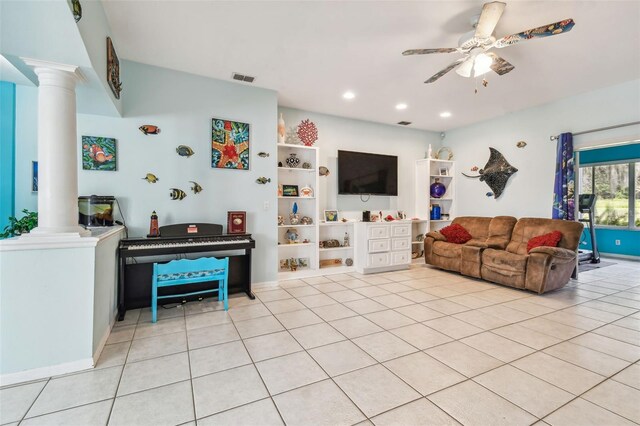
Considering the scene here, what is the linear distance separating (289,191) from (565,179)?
418cm

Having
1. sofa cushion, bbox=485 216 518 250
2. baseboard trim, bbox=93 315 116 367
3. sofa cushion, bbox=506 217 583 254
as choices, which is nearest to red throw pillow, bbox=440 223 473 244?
sofa cushion, bbox=485 216 518 250

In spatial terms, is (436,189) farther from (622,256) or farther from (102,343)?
(102,343)

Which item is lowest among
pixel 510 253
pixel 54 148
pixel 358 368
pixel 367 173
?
pixel 358 368

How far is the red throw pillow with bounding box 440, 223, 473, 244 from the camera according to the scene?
502 centimetres

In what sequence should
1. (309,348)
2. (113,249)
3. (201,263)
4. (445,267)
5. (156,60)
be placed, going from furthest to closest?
1. (445,267)
2. (156,60)
3. (201,263)
4. (113,249)
5. (309,348)

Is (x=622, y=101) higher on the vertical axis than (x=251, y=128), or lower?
higher

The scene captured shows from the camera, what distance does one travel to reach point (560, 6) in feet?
7.66

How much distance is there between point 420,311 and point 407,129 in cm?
408

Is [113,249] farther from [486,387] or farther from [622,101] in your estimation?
[622,101]

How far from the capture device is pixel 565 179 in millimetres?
4383

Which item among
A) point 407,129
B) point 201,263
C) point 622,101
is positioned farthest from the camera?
point 407,129

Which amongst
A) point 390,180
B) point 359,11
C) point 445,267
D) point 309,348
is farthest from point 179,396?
point 390,180

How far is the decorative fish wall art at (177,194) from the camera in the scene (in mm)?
3455

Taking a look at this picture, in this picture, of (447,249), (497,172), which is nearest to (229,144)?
(447,249)
